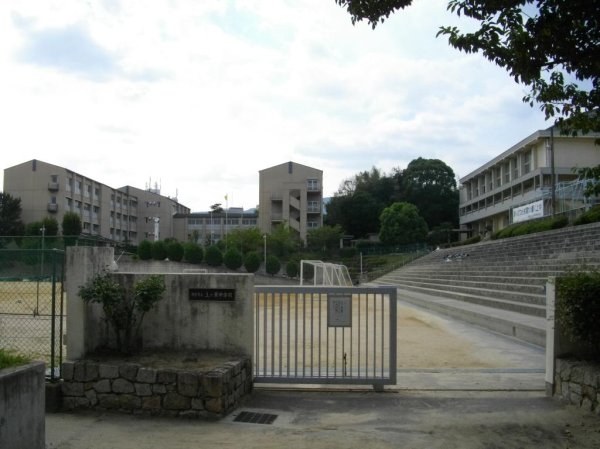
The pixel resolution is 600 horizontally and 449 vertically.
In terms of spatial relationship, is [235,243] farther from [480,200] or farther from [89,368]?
[89,368]

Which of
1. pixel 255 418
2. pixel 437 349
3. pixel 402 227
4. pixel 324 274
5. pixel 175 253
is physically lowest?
pixel 437 349

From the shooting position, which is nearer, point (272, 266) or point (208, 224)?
point (272, 266)

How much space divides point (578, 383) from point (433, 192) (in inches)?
3347

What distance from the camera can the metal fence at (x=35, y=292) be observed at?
7.19 m

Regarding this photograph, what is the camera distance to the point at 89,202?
89.2 m

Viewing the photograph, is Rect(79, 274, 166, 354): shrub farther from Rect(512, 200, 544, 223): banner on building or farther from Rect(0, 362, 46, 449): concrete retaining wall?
Rect(512, 200, 544, 223): banner on building

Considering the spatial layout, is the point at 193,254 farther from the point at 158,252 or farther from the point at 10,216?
the point at 10,216

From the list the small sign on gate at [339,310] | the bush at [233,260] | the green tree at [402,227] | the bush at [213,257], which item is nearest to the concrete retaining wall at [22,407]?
the small sign on gate at [339,310]

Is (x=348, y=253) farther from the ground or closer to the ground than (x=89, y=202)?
closer to the ground

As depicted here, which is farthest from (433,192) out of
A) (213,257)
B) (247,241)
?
(213,257)

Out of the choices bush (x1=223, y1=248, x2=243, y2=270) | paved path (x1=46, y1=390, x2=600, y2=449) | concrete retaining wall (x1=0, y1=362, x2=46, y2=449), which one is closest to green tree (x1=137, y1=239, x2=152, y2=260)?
bush (x1=223, y1=248, x2=243, y2=270)

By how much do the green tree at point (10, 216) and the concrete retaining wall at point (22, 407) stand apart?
78.5 m

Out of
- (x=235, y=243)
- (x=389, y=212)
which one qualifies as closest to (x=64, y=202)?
(x=235, y=243)

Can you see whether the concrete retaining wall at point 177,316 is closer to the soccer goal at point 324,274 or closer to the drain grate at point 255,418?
the drain grate at point 255,418
